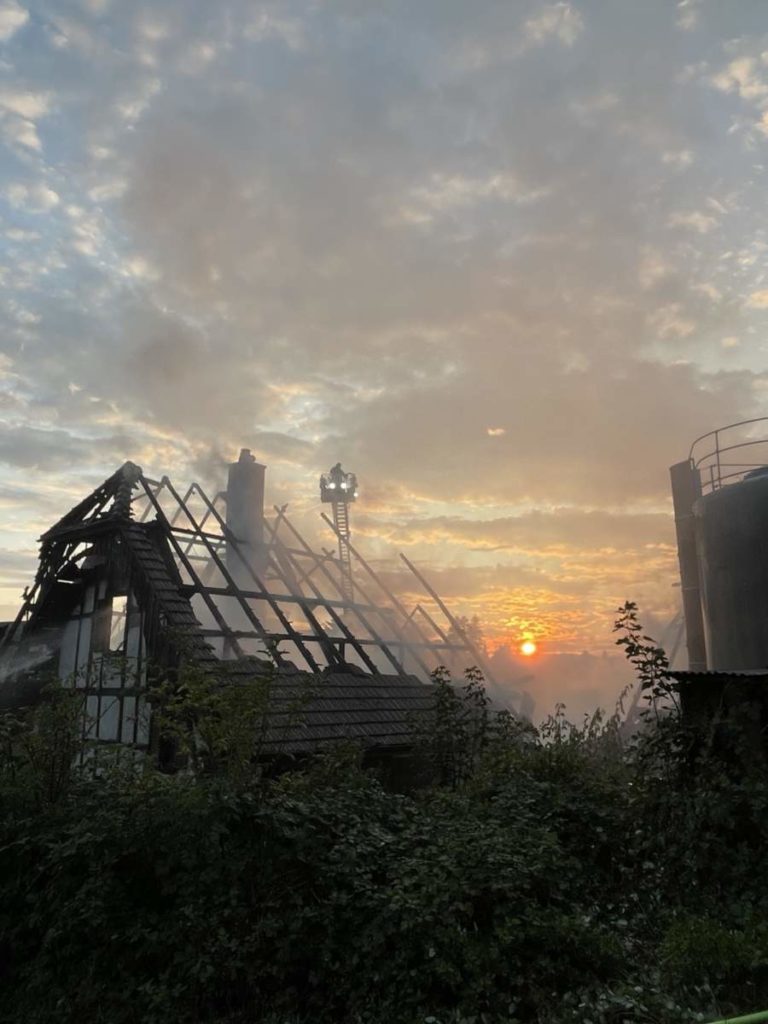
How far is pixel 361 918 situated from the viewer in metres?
5.79

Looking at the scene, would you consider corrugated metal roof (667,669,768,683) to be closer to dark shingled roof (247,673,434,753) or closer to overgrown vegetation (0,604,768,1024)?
overgrown vegetation (0,604,768,1024)

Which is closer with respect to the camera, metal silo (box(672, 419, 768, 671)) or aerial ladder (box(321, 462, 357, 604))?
metal silo (box(672, 419, 768, 671))

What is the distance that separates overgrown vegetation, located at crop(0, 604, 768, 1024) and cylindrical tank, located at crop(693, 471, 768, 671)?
433 cm

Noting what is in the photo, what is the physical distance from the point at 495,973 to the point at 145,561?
408 inches

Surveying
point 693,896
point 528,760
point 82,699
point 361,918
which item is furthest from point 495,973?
point 82,699

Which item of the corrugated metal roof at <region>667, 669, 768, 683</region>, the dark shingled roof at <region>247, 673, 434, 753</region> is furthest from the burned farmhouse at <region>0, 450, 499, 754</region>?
the corrugated metal roof at <region>667, 669, 768, 683</region>

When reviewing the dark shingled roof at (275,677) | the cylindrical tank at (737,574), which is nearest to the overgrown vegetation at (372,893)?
the dark shingled roof at (275,677)

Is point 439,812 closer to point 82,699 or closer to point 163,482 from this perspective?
point 82,699

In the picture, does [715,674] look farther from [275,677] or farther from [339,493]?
[339,493]

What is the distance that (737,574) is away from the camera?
11.5m

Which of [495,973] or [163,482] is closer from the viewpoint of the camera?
[495,973]

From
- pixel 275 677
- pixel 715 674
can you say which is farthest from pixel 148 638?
pixel 715 674

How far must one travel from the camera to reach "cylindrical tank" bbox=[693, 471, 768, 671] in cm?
1099

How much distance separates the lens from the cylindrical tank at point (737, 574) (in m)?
11.0
